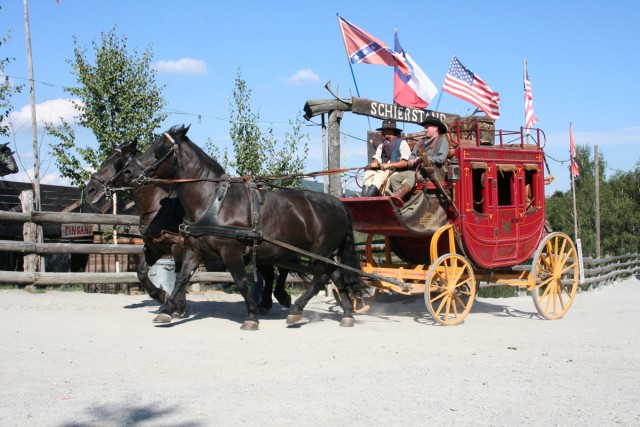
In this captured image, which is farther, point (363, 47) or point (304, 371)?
point (363, 47)

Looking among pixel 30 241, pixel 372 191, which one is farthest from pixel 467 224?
pixel 30 241

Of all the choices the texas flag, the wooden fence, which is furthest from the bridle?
the texas flag

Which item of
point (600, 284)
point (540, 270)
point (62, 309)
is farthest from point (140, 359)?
point (600, 284)


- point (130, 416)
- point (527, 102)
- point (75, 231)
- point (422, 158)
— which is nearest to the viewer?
point (130, 416)

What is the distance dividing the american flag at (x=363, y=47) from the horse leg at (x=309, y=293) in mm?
3834

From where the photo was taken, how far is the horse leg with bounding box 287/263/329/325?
29.7 ft

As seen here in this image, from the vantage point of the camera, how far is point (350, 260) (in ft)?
32.0

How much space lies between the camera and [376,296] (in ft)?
37.3

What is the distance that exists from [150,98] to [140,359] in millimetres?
11057

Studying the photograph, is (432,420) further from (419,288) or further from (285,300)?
(285,300)

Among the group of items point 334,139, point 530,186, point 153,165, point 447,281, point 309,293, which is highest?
point 334,139

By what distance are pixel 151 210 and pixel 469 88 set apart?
6.62m

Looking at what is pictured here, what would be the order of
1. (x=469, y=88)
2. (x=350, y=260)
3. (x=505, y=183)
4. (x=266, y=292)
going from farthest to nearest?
(x=469, y=88), (x=505, y=183), (x=266, y=292), (x=350, y=260)

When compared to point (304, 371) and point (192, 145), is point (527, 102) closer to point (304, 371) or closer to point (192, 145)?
point (192, 145)
